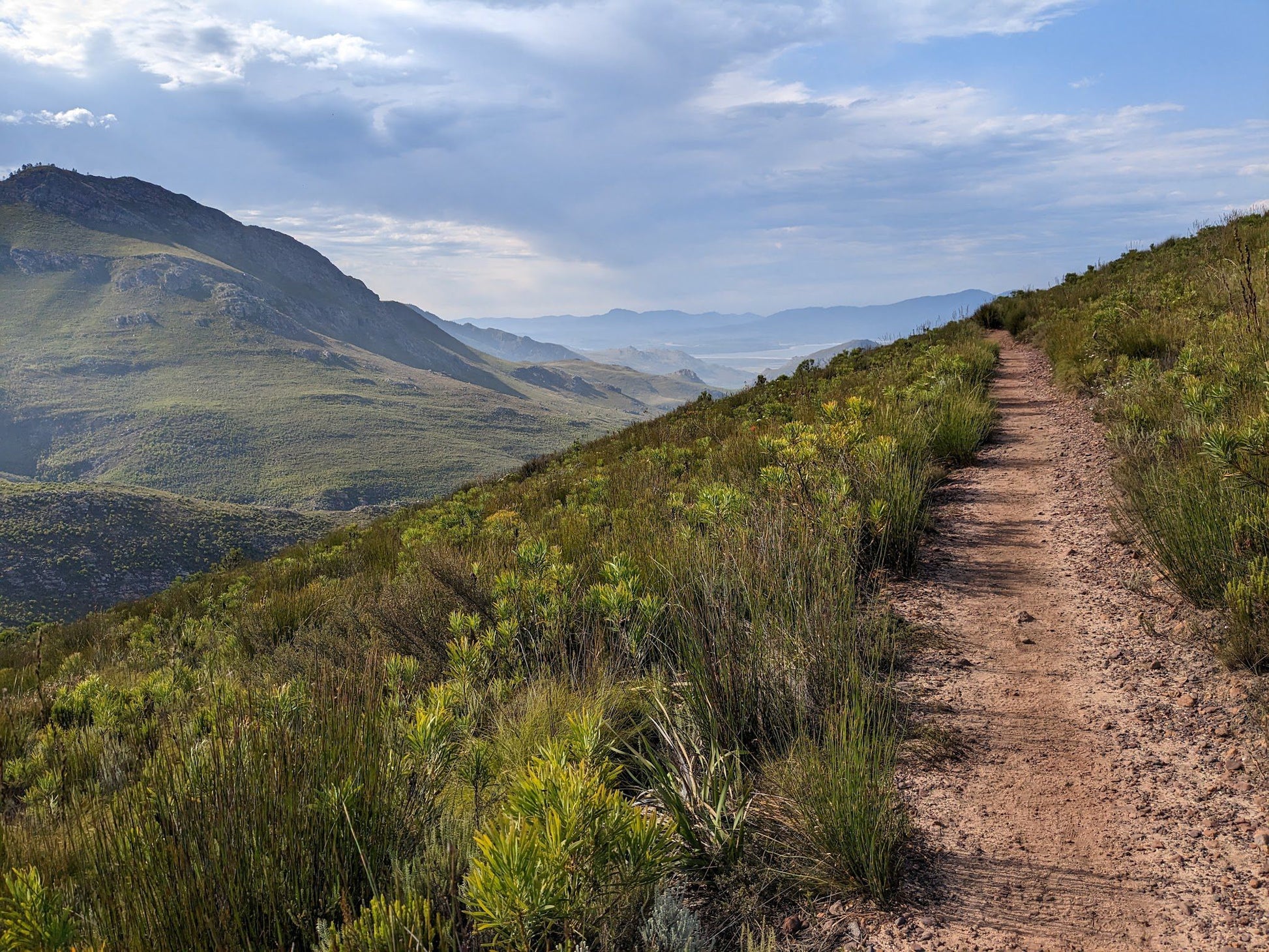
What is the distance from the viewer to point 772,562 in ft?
11.4

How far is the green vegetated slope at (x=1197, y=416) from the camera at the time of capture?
3.12 metres

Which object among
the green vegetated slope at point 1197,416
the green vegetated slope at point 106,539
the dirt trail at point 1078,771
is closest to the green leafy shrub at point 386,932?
the dirt trail at point 1078,771

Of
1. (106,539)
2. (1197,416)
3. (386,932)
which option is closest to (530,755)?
(386,932)

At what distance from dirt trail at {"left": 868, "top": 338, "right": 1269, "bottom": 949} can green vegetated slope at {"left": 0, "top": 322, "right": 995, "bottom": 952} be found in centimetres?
24

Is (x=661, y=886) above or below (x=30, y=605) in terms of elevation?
above

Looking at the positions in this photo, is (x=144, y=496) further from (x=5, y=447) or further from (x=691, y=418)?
(x=5, y=447)

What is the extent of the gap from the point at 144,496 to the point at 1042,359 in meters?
95.8

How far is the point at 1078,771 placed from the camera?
246 centimetres

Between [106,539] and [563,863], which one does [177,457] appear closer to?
[106,539]

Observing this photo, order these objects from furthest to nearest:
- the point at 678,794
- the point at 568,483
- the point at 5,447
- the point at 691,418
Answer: the point at 5,447 < the point at 691,418 < the point at 568,483 < the point at 678,794

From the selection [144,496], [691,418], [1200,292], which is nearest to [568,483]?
[691,418]

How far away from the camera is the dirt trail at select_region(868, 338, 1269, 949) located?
1860mm

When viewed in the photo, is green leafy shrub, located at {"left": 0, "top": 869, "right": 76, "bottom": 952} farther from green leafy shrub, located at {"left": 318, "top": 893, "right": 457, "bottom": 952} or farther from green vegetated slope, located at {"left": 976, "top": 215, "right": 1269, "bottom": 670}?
green vegetated slope, located at {"left": 976, "top": 215, "right": 1269, "bottom": 670}

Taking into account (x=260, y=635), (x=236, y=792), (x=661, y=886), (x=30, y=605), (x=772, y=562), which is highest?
(x=772, y=562)
